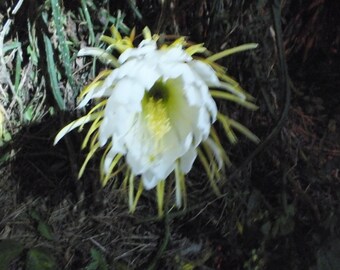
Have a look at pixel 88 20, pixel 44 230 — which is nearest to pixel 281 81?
pixel 88 20

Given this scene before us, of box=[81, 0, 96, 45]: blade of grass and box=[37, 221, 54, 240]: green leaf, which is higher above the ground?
box=[81, 0, 96, 45]: blade of grass

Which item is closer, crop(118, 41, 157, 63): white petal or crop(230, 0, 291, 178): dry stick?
crop(118, 41, 157, 63): white petal

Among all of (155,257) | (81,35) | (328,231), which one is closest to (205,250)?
(155,257)

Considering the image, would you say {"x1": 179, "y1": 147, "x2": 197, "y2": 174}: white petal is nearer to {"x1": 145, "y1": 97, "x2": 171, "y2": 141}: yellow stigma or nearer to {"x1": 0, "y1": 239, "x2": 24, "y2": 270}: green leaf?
{"x1": 145, "y1": 97, "x2": 171, "y2": 141}: yellow stigma

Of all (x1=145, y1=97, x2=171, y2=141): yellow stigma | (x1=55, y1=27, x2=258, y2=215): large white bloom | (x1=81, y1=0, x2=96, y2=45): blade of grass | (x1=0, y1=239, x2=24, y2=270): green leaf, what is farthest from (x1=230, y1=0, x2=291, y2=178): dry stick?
(x1=0, y1=239, x2=24, y2=270): green leaf

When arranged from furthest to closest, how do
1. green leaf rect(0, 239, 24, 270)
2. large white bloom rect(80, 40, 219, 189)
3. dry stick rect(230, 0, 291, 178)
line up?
green leaf rect(0, 239, 24, 270), dry stick rect(230, 0, 291, 178), large white bloom rect(80, 40, 219, 189)

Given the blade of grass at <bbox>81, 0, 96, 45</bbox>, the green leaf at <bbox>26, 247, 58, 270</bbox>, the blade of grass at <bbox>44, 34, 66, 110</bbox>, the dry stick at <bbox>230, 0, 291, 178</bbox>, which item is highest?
the blade of grass at <bbox>81, 0, 96, 45</bbox>

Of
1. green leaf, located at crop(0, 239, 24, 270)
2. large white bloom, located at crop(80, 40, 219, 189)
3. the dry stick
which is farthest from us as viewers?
green leaf, located at crop(0, 239, 24, 270)
